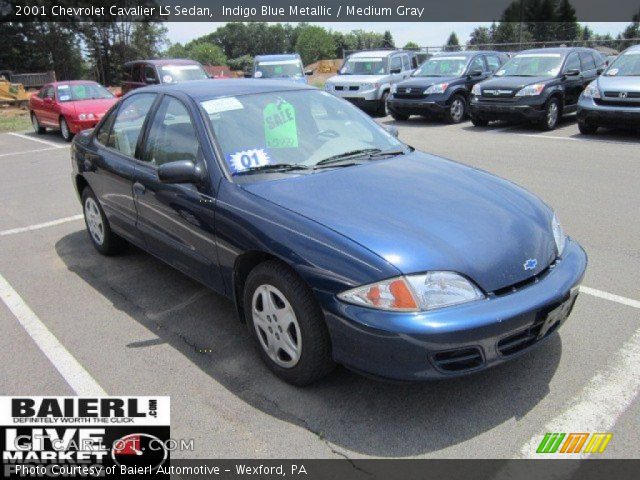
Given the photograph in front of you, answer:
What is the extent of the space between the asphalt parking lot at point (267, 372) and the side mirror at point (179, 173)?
1.07 m

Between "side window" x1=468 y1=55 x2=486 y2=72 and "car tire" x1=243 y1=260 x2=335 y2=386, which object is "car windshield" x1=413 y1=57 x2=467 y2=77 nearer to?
"side window" x1=468 y1=55 x2=486 y2=72

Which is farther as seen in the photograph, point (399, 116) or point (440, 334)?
point (399, 116)

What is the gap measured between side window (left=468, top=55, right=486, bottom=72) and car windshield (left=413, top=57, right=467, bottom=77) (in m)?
0.20

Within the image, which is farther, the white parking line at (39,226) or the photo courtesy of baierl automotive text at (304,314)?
the white parking line at (39,226)

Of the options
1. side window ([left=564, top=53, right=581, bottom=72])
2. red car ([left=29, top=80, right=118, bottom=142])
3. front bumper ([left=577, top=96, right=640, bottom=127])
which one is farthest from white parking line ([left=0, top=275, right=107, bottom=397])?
side window ([left=564, top=53, right=581, bottom=72])

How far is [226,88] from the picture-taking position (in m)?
4.17

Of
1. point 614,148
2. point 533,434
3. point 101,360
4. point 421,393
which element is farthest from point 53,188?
point 614,148

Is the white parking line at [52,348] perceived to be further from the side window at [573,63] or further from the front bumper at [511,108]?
the side window at [573,63]

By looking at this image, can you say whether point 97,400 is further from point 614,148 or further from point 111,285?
point 614,148

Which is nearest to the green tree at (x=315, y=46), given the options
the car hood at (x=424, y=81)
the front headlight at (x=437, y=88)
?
the car hood at (x=424, y=81)

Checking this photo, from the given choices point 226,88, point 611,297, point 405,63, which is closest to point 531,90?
point 405,63

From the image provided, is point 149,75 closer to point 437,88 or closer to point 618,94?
point 437,88

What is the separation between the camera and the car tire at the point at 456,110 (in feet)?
45.5

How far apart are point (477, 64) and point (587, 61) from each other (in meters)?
2.65
